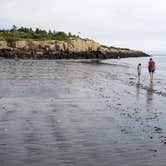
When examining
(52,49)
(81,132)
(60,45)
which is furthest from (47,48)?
(81,132)

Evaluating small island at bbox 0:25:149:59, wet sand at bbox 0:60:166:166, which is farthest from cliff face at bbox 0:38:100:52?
wet sand at bbox 0:60:166:166

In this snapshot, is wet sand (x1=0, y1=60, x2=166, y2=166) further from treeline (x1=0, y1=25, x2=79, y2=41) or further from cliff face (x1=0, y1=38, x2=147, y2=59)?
treeline (x1=0, y1=25, x2=79, y2=41)

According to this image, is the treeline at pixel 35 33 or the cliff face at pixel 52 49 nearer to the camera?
the cliff face at pixel 52 49

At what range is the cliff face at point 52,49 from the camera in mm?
103000

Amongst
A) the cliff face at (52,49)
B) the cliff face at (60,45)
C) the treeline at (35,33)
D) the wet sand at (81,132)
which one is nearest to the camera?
the wet sand at (81,132)

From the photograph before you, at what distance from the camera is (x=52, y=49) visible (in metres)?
111

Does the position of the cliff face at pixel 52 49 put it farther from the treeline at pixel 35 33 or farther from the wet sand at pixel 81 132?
the wet sand at pixel 81 132

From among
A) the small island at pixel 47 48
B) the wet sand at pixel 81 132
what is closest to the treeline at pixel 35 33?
the small island at pixel 47 48

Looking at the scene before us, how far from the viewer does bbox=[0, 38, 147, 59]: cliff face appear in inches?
4055

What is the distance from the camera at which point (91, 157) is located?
33.6 feet

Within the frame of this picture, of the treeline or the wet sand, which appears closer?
the wet sand

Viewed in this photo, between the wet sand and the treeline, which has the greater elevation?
the treeline

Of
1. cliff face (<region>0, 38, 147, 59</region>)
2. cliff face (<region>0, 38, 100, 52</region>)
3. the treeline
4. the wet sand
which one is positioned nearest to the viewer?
the wet sand

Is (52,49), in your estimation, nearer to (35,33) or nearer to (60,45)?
(60,45)
